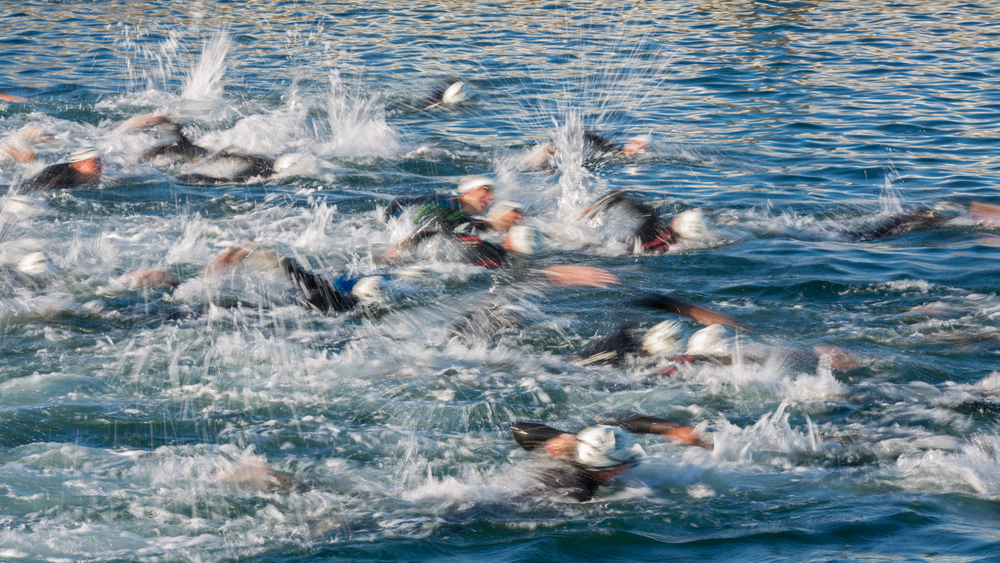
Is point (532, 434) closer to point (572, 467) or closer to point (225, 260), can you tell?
point (572, 467)

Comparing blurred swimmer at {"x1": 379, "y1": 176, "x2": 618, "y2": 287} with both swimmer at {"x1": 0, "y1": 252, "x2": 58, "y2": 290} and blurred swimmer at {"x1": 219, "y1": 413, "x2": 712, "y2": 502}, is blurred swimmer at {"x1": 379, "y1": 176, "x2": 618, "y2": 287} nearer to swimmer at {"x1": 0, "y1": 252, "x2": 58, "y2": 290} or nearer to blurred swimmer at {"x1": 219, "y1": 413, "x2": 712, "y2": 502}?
swimmer at {"x1": 0, "y1": 252, "x2": 58, "y2": 290}

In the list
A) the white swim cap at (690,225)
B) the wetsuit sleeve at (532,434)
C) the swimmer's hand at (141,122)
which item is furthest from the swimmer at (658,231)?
the swimmer's hand at (141,122)

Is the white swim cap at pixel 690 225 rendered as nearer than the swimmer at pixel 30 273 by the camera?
No

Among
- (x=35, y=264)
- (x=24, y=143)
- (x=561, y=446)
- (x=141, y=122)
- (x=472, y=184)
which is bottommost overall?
(x=561, y=446)

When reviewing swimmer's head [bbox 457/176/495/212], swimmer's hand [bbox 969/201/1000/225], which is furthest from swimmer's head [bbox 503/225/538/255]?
swimmer's hand [bbox 969/201/1000/225]

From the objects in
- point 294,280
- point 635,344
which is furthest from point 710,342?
point 294,280

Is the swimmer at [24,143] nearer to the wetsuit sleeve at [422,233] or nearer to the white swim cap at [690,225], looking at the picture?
the wetsuit sleeve at [422,233]

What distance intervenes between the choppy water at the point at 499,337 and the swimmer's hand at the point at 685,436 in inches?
2.6

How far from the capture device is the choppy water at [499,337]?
163 inches

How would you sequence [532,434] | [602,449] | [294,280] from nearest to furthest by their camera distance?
[602,449] → [532,434] → [294,280]

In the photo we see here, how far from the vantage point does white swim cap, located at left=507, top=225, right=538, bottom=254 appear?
25.7 feet

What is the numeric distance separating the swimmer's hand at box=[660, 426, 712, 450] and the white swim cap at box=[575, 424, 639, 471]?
0.46 m

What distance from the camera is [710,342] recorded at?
19.0ft

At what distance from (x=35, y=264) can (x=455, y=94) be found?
693cm
